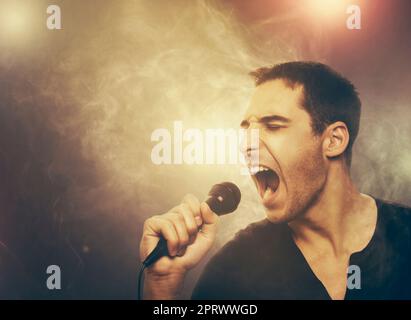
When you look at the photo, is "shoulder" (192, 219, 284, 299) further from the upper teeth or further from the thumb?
the upper teeth

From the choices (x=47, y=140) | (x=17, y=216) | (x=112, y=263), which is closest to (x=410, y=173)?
(x=112, y=263)

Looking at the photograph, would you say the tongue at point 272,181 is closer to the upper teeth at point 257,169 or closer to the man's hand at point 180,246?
the upper teeth at point 257,169

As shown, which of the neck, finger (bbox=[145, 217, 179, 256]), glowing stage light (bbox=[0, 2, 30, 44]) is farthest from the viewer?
glowing stage light (bbox=[0, 2, 30, 44])

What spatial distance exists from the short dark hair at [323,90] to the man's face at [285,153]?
4 cm

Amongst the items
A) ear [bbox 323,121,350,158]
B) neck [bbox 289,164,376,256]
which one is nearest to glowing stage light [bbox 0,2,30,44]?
ear [bbox 323,121,350,158]

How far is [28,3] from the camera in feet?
8.91

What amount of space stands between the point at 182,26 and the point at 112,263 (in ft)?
4.59

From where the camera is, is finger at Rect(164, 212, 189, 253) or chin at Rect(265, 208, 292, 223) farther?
chin at Rect(265, 208, 292, 223)

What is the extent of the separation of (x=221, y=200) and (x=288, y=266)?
1.72 ft

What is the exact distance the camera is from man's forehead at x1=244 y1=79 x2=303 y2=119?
257 cm

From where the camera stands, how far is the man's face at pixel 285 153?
2.56m

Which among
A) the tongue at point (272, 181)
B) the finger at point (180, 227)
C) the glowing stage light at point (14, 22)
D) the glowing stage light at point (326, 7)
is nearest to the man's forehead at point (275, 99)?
the tongue at point (272, 181)

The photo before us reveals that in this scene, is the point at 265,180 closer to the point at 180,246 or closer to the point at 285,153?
the point at 285,153

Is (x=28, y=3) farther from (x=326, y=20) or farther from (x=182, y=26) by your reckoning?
(x=326, y=20)
